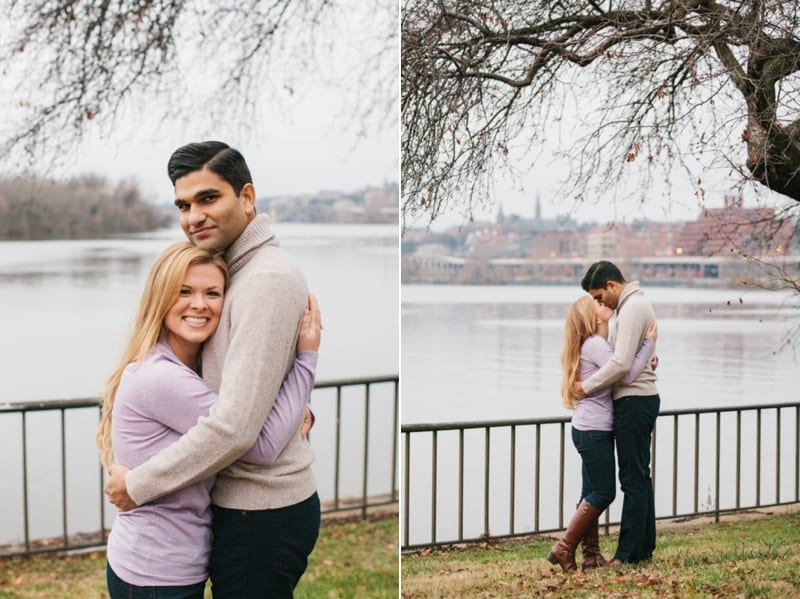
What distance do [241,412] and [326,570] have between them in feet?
6.65

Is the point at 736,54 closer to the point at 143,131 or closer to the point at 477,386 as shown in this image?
the point at 477,386

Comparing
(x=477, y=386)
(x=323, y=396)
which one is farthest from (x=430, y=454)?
(x=323, y=396)

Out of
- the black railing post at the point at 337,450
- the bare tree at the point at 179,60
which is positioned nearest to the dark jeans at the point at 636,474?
the black railing post at the point at 337,450

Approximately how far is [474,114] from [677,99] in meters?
0.67

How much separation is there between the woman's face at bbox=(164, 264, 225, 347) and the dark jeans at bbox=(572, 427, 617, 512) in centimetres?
152

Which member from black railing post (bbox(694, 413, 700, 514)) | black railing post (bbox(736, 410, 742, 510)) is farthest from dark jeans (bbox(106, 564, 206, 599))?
black railing post (bbox(736, 410, 742, 510))

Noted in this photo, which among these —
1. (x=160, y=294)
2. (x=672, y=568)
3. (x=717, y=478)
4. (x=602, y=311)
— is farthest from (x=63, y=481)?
(x=717, y=478)

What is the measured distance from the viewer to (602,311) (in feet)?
9.47

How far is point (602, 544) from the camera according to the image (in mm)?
2961

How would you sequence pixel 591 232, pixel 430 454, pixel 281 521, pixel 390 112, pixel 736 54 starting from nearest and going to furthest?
pixel 281 521 → pixel 736 54 → pixel 591 232 → pixel 430 454 → pixel 390 112

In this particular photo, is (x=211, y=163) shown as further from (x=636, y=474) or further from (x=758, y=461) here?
(x=758, y=461)

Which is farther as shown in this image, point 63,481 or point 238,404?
point 63,481

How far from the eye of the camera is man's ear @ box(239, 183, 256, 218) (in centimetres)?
198

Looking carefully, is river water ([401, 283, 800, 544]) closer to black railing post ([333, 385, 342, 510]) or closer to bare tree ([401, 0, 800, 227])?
bare tree ([401, 0, 800, 227])
